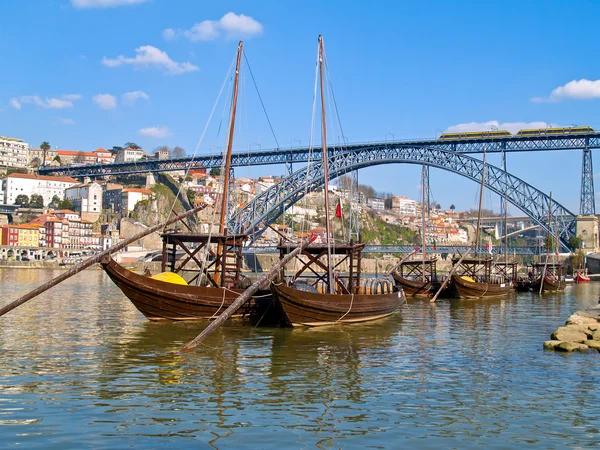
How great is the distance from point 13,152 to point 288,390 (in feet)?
554

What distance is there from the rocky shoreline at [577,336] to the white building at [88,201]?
122 metres

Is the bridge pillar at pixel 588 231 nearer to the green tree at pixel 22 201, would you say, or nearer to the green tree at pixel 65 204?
the green tree at pixel 65 204

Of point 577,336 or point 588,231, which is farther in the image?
point 588,231

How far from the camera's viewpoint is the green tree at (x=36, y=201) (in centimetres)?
13950

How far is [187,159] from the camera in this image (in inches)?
4722

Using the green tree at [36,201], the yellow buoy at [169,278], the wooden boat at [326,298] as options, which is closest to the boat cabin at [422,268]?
the wooden boat at [326,298]

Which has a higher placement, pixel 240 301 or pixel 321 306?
pixel 240 301

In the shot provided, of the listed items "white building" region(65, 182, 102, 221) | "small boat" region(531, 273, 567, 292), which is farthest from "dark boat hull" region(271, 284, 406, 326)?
"white building" region(65, 182, 102, 221)

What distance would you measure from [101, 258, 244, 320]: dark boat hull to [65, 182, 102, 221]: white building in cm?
11646

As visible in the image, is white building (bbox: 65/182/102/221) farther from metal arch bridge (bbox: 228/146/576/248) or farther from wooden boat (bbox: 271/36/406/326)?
wooden boat (bbox: 271/36/406/326)

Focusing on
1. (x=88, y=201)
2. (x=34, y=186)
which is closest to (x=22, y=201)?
(x=34, y=186)

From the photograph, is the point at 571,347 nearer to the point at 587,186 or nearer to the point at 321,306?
the point at 321,306

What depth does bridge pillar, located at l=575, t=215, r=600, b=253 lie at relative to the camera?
308ft

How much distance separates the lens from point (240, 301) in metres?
19.5
